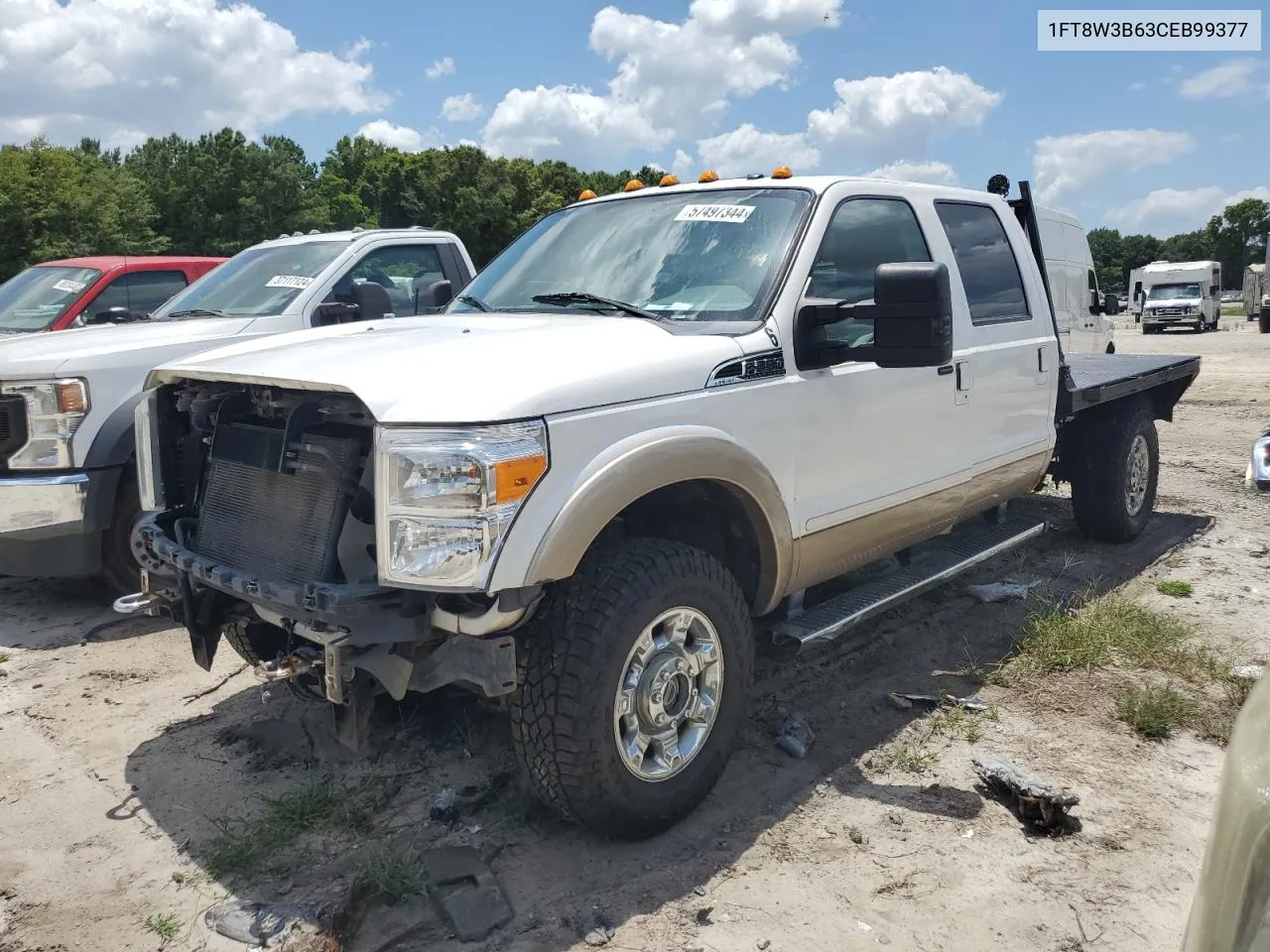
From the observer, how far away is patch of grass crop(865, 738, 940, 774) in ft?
11.7

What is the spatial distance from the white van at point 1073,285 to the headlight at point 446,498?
9973 millimetres

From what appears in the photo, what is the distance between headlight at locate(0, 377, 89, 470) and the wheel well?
3.30 m

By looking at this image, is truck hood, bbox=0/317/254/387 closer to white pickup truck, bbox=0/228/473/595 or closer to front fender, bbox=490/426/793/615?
white pickup truck, bbox=0/228/473/595

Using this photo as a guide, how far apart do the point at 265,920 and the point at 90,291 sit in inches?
239

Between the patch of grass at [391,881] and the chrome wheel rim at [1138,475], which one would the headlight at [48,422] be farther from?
the chrome wheel rim at [1138,475]

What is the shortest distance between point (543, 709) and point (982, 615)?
3.13m

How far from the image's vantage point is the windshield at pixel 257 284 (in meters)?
6.22

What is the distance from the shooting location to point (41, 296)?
757 centimetres

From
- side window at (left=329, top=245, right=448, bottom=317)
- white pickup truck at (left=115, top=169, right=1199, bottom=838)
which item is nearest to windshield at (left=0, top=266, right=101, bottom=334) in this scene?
side window at (left=329, top=245, right=448, bottom=317)

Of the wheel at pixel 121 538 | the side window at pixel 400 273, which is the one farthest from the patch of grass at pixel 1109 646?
the wheel at pixel 121 538

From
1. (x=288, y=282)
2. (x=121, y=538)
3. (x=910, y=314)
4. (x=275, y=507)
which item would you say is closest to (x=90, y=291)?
(x=288, y=282)

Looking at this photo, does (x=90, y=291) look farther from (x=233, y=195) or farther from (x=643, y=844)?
(x=233, y=195)

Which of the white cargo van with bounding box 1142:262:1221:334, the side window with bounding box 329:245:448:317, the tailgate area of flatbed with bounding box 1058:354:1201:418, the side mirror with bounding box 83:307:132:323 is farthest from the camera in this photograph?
the white cargo van with bounding box 1142:262:1221:334

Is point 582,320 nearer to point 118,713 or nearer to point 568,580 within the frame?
point 568,580
